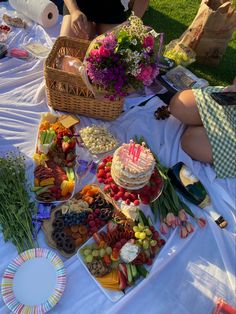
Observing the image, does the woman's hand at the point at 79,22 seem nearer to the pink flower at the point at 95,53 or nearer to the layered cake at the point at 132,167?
the pink flower at the point at 95,53

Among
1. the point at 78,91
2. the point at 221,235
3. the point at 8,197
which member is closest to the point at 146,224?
the point at 221,235

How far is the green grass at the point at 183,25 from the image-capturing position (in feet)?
11.9

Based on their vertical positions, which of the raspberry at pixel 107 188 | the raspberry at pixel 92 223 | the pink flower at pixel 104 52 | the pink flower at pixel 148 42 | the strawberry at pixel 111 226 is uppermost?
the pink flower at pixel 148 42

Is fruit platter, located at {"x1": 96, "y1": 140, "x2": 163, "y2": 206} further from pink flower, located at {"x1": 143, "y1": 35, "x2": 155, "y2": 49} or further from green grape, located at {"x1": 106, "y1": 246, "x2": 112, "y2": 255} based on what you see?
pink flower, located at {"x1": 143, "y1": 35, "x2": 155, "y2": 49}

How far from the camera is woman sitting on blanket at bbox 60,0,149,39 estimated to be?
2.90 meters

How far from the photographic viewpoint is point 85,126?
2768mm

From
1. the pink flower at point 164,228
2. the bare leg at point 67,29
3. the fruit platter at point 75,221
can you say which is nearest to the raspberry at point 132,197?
the fruit platter at point 75,221

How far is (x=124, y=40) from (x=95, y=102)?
595 mm

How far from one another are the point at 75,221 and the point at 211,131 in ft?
3.91

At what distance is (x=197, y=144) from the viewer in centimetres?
259

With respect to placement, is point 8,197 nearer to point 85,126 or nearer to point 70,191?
point 70,191

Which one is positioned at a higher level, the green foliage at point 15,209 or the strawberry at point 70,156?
the strawberry at point 70,156

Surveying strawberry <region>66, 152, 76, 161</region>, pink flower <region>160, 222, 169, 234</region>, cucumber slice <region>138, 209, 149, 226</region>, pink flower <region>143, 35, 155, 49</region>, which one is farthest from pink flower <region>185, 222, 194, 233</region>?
pink flower <region>143, 35, 155, 49</region>

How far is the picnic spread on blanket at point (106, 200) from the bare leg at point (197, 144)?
6 cm
